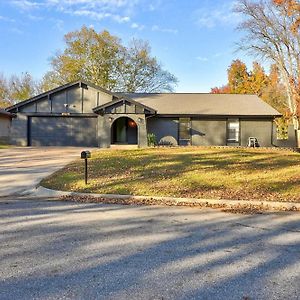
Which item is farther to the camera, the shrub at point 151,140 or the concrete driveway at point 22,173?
the shrub at point 151,140

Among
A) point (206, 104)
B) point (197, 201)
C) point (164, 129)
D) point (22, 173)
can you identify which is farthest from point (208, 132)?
point (197, 201)

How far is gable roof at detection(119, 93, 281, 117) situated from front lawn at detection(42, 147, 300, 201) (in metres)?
11.3

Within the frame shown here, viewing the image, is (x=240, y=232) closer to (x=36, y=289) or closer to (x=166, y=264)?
(x=166, y=264)

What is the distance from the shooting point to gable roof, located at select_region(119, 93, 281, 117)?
24625 mm

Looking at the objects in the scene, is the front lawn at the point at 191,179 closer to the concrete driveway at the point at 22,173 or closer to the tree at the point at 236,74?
the concrete driveway at the point at 22,173

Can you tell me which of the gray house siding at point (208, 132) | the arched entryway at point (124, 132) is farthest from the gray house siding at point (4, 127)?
the gray house siding at point (208, 132)

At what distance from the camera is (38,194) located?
8938mm

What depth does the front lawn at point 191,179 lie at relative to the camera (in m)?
8.78

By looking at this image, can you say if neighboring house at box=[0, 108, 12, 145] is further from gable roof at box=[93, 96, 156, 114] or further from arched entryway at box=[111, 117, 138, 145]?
gable roof at box=[93, 96, 156, 114]

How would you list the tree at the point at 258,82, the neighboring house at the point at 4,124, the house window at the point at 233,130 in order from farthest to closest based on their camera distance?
the tree at the point at 258,82 < the neighboring house at the point at 4,124 < the house window at the point at 233,130

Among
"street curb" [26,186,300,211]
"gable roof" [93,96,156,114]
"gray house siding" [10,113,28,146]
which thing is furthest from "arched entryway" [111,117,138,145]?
"street curb" [26,186,300,211]

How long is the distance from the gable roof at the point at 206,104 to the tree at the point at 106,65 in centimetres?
1497

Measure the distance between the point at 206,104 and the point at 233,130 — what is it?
10.4 ft

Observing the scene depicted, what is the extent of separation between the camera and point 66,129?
25.0 meters
